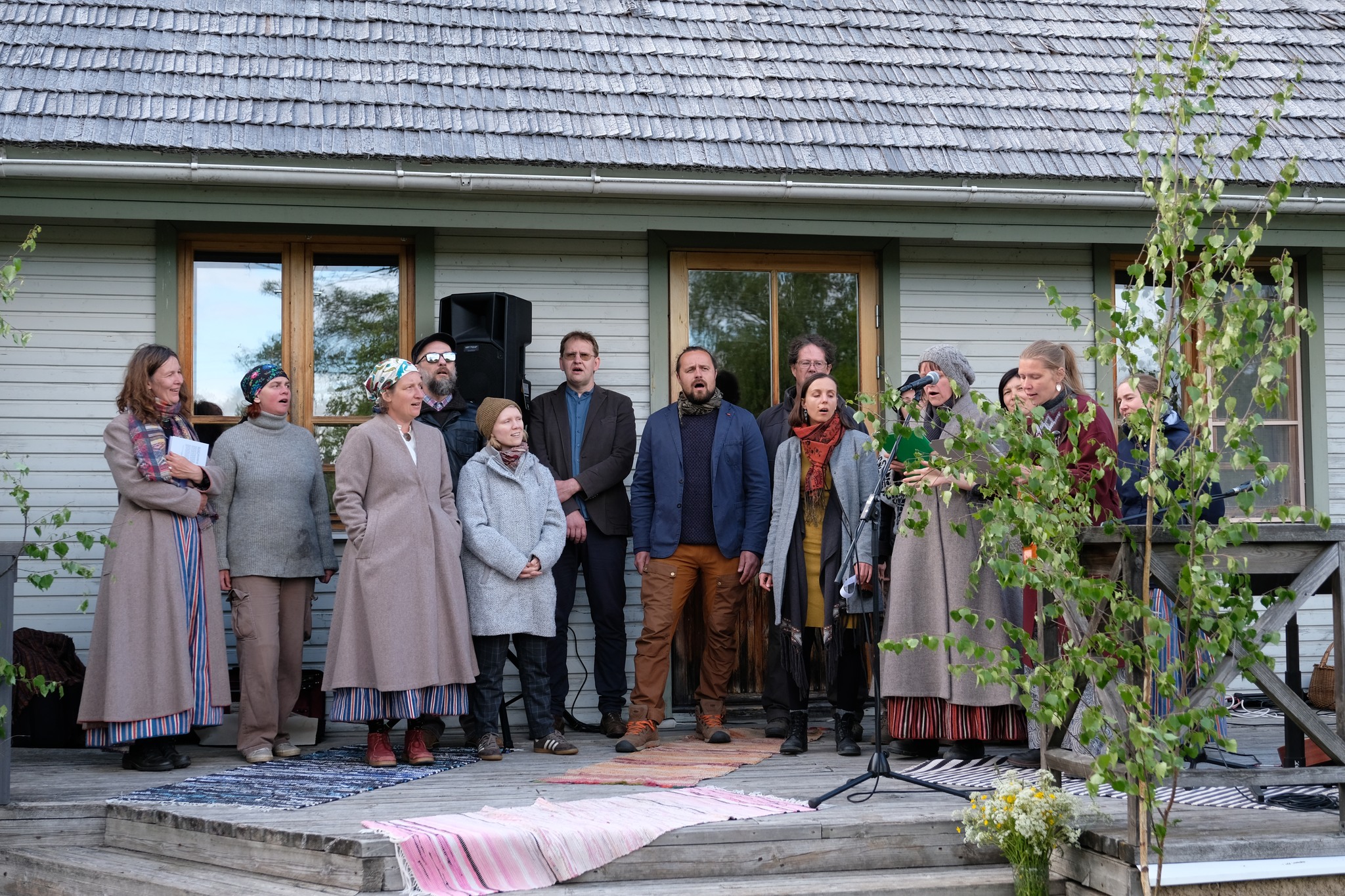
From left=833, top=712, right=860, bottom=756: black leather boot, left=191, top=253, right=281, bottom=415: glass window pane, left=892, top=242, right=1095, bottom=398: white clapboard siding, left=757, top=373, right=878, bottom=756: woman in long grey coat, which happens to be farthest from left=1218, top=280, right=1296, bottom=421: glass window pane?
left=191, top=253, right=281, bottom=415: glass window pane

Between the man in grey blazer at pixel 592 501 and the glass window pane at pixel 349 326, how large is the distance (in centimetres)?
106

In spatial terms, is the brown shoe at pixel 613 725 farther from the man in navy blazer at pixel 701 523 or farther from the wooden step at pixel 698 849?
the wooden step at pixel 698 849

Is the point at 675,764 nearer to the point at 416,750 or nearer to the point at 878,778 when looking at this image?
the point at 878,778

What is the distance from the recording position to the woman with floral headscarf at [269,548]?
237 inches

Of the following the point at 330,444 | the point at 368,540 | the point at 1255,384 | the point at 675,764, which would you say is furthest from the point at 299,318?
→ the point at 1255,384

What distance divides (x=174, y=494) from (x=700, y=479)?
242cm

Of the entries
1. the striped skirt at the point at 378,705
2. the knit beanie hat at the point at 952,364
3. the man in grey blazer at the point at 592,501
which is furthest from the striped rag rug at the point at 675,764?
the knit beanie hat at the point at 952,364

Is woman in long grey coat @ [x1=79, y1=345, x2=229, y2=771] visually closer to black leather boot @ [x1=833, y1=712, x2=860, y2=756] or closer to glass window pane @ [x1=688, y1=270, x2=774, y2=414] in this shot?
black leather boot @ [x1=833, y1=712, x2=860, y2=756]

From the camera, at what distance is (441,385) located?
21.7 ft

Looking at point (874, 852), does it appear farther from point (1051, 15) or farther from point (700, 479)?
point (1051, 15)

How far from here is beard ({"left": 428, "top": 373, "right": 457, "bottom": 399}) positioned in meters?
6.58

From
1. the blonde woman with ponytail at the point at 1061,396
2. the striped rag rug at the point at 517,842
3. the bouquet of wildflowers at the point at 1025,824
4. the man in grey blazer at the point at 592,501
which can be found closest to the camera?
the striped rag rug at the point at 517,842

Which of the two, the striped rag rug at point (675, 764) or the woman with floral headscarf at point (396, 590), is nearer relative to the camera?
the striped rag rug at point (675, 764)

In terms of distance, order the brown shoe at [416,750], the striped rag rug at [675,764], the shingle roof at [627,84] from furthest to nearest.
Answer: the shingle roof at [627,84]
the brown shoe at [416,750]
the striped rag rug at [675,764]
